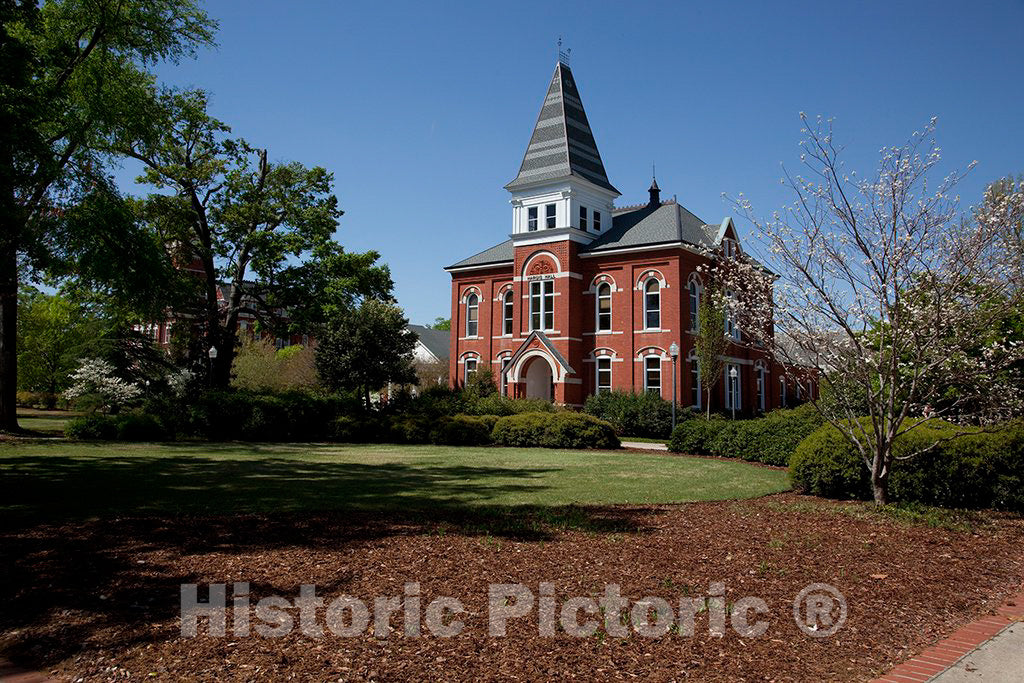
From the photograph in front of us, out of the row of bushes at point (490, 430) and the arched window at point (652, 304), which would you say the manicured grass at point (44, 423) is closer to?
the row of bushes at point (490, 430)

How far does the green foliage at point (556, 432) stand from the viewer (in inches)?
947

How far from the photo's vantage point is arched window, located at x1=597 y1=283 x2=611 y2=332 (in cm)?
3709


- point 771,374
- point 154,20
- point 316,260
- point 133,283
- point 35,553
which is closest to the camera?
point 35,553

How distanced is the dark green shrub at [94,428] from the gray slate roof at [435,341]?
148 ft

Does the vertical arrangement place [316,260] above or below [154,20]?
below

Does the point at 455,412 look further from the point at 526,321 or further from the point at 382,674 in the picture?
the point at 382,674

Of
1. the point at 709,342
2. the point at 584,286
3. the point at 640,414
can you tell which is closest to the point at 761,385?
the point at 709,342

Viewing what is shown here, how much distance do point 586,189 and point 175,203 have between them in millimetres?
20383

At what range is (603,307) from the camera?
37344mm

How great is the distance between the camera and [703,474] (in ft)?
50.6

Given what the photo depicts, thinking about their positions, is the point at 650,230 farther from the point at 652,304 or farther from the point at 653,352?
the point at 653,352

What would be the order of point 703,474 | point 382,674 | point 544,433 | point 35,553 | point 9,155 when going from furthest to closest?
1. point 544,433
2. point 703,474
3. point 9,155
4. point 35,553
5. point 382,674

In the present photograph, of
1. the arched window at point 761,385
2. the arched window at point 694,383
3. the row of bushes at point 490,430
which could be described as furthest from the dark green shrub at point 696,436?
the arched window at point 761,385

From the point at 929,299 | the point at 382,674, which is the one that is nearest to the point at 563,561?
the point at 382,674
